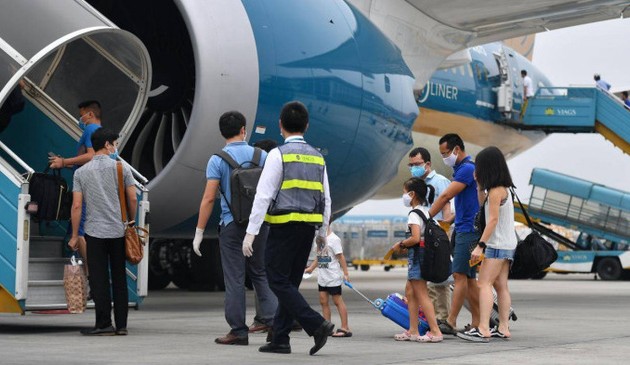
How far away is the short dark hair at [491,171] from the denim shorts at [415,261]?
0.70 m

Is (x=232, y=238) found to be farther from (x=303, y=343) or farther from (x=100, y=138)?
(x=100, y=138)

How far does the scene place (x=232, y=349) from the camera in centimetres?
814

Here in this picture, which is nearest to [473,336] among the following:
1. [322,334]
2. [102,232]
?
[322,334]

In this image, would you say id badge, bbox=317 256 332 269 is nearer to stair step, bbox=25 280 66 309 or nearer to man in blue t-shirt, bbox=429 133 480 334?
man in blue t-shirt, bbox=429 133 480 334

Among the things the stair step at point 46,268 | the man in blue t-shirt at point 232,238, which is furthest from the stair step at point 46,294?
the man in blue t-shirt at point 232,238

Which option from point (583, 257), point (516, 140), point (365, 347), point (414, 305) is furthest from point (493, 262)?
point (583, 257)

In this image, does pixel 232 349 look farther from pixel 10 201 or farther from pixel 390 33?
pixel 390 33

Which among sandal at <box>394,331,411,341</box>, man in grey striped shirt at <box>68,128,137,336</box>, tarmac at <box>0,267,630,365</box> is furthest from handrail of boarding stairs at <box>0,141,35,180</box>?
sandal at <box>394,331,411,341</box>

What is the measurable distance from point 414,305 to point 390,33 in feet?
22.3

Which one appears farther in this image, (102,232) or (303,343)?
(102,232)

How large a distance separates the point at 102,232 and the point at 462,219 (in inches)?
111

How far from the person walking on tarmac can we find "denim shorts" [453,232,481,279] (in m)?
1.93

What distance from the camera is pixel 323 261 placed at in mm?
9695

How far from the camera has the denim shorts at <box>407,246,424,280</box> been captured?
29.5 ft
